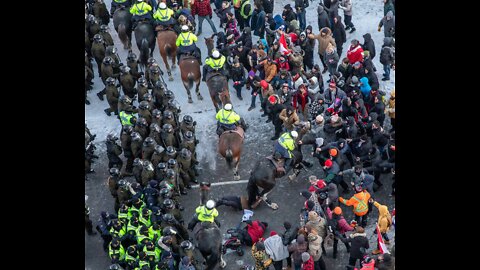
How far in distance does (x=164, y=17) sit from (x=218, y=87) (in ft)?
8.16

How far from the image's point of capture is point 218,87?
65.0 ft

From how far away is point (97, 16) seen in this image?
2194 cm

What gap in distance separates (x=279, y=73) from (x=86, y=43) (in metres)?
5.23

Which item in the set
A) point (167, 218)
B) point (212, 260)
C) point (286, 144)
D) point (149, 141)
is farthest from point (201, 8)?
point (212, 260)

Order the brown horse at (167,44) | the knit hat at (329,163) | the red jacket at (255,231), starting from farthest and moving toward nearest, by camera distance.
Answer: the brown horse at (167,44) → the knit hat at (329,163) → the red jacket at (255,231)

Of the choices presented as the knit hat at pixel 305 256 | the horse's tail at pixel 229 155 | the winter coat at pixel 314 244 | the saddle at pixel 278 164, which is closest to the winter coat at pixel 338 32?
the horse's tail at pixel 229 155

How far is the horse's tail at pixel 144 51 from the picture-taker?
21172mm

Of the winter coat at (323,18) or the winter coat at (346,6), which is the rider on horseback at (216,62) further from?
the winter coat at (346,6)

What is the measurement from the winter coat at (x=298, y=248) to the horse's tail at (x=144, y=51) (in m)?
7.89

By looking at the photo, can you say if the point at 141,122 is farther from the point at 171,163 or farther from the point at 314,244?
the point at 314,244

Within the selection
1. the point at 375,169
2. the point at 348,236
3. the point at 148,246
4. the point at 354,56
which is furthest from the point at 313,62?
the point at 148,246

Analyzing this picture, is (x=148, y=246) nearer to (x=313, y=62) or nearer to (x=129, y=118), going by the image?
(x=129, y=118)

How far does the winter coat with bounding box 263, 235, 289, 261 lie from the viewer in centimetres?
1546

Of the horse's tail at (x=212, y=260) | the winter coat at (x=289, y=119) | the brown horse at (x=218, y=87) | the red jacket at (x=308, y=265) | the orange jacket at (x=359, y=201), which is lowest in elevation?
the horse's tail at (x=212, y=260)
